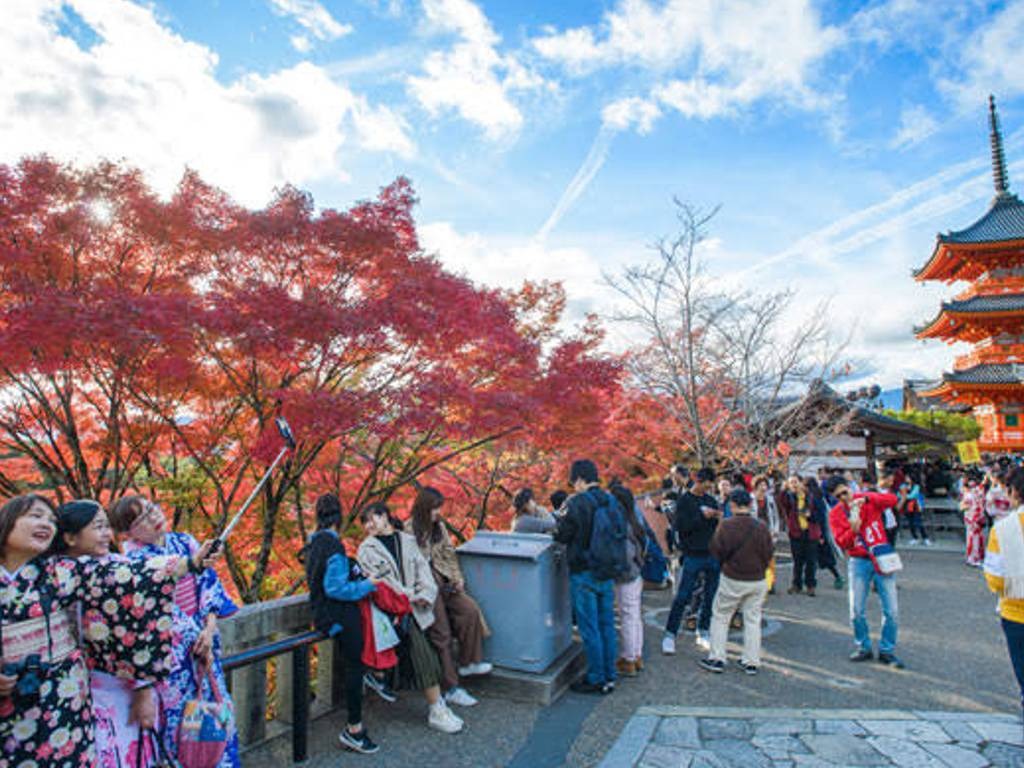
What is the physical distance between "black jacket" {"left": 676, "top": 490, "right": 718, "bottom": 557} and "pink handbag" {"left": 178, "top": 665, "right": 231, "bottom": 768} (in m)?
4.54

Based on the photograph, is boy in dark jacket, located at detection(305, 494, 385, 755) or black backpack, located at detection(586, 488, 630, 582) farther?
black backpack, located at detection(586, 488, 630, 582)

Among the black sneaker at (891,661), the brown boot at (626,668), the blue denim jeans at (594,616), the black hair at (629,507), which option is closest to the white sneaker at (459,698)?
the blue denim jeans at (594,616)

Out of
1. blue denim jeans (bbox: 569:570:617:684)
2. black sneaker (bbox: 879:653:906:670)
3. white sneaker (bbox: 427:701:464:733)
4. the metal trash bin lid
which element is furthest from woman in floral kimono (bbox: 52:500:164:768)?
black sneaker (bbox: 879:653:906:670)

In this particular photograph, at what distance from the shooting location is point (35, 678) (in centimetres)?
226

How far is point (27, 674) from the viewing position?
224cm

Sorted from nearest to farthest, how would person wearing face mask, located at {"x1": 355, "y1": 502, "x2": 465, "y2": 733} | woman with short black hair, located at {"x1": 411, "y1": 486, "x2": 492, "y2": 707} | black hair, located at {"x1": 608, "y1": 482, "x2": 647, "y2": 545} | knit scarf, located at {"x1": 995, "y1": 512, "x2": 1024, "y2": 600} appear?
knit scarf, located at {"x1": 995, "y1": 512, "x2": 1024, "y2": 600} < person wearing face mask, located at {"x1": 355, "y1": 502, "x2": 465, "y2": 733} < woman with short black hair, located at {"x1": 411, "y1": 486, "x2": 492, "y2": 707} < black hair, located at {"x1": 608, "y1": 482, "x2": 647, "y2": 545}

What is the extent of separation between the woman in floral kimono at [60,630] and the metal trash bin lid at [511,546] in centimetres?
307

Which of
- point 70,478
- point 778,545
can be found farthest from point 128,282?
point 778,545

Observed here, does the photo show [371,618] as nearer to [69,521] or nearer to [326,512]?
[326,512]

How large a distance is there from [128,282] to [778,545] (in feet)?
48.7

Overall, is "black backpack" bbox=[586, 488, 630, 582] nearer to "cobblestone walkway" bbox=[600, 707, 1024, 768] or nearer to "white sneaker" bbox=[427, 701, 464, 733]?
"cobblestone walkway" bbox=[600, 707, 1024, 768]

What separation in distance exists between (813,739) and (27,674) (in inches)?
179

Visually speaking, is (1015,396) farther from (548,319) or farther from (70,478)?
(70,478)

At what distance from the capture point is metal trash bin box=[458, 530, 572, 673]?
201 inches
